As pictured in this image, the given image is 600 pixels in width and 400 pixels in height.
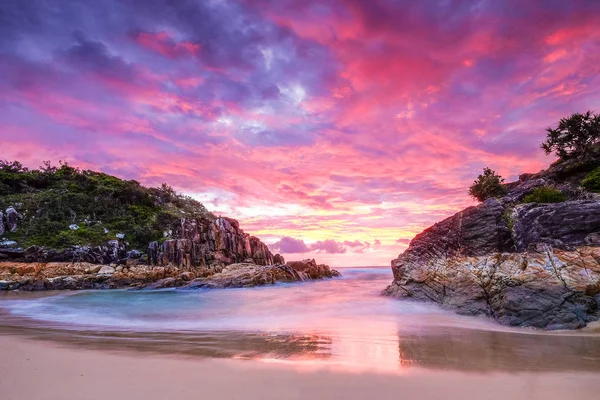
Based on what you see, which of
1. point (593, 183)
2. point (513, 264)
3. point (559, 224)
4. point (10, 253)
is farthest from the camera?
point (10, 253)

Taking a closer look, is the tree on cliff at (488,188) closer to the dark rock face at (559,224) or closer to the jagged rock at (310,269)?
the dark rock face at (559,224)

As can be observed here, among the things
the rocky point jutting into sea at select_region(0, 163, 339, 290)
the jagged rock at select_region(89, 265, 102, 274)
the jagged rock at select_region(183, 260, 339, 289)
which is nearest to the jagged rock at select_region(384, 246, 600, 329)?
the jagged rock at select_region(183, 260, 339, 289)

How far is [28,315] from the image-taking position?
14602mm

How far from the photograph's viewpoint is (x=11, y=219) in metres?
41.0

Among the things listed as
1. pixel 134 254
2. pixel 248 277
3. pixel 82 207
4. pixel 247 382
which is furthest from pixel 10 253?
pixel 247 382

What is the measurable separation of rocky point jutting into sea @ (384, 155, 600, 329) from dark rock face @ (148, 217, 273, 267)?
99.4ft

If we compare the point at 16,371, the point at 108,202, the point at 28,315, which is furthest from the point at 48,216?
the point at 16,371

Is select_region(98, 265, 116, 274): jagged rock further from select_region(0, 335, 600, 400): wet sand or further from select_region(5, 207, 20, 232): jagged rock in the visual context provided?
select_region(0, 335, 600, 400): wet sand

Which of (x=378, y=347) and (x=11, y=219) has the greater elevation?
(x=11, y=219)

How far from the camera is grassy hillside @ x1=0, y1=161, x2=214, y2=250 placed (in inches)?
1577

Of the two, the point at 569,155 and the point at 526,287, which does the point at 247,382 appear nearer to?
the point at 526,287

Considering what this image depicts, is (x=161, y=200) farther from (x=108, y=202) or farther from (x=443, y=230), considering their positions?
(x=443, y=230)

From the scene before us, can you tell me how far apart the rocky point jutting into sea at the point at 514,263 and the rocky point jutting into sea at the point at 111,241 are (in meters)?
21.4

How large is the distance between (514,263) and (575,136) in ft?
80.6
